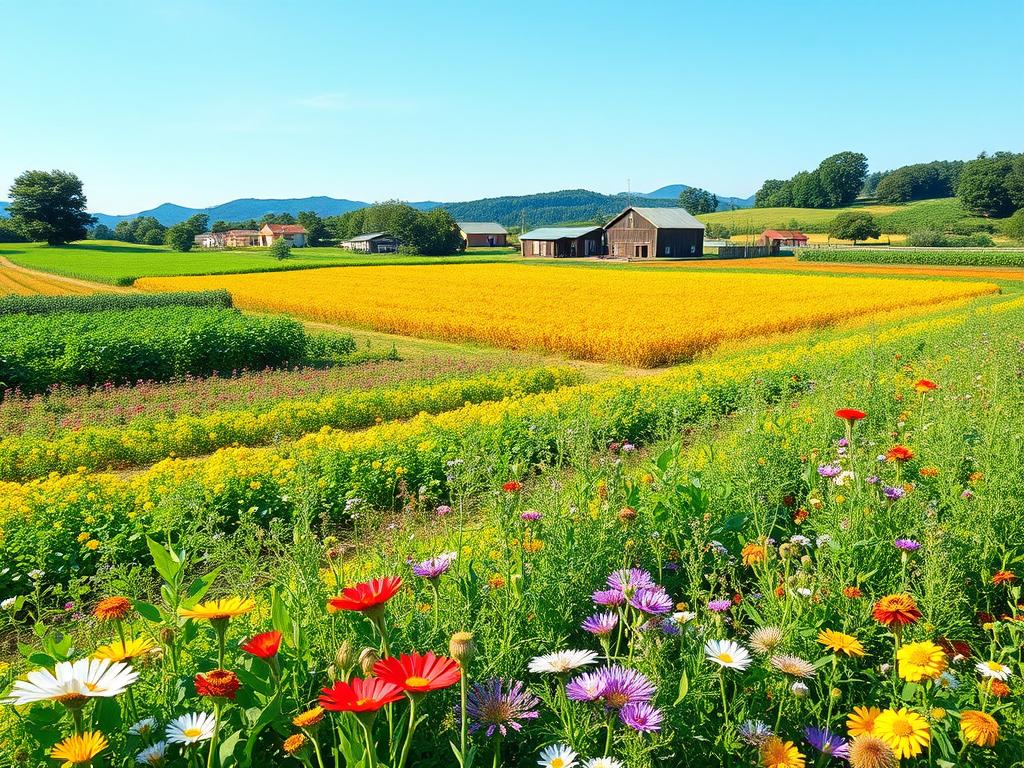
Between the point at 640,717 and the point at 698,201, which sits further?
the point at 698,201

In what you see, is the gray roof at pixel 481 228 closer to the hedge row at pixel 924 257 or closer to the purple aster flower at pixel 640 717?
the hedge row at pixel 924 257

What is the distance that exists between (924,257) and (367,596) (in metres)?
65.1

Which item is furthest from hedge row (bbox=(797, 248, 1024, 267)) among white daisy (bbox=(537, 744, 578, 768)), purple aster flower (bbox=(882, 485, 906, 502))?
white daisy (bbox=(537, 744, 578, 768))

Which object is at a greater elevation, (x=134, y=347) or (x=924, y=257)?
(x=924, y=257)

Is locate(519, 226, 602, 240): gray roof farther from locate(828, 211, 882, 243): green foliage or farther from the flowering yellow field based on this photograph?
locate(828, 211, 882, 243): green foliage

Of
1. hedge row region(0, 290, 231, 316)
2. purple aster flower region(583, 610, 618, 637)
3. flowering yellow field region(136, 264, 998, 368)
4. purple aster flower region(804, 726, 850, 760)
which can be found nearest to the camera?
purple aster flower region(804, 726, 850, 760)

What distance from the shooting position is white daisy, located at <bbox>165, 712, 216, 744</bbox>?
69.3 inches

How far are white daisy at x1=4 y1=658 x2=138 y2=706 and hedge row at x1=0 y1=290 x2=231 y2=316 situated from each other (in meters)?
28.9

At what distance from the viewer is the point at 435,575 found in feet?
7.54

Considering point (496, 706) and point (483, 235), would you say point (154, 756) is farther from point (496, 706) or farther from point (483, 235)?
point (483, 235)

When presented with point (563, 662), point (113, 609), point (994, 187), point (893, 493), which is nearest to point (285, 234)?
point (994, 187)

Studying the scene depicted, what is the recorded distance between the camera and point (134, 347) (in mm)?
16297

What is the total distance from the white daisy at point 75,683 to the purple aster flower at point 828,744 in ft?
6.05

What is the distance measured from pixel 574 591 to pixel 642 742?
3.40ft
